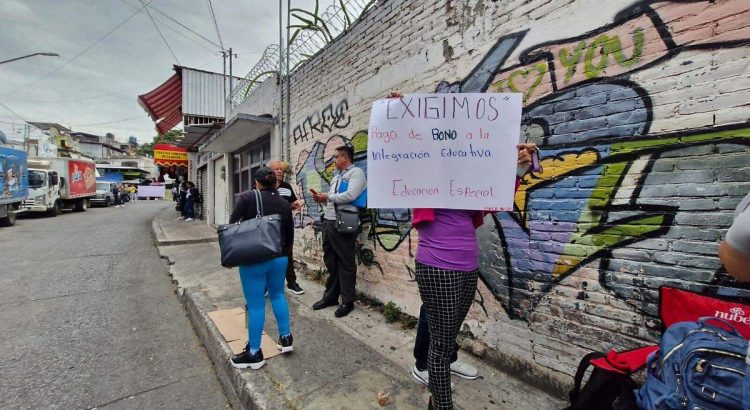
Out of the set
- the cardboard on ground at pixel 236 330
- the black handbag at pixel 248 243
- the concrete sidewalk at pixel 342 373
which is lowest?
the concrete sidewalk at pixel 342 373

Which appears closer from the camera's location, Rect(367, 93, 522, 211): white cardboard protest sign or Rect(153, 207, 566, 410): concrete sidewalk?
Rect(367, 93, 522, 211): white cardboard protest sign

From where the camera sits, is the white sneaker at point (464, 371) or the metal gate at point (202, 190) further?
the metal gate at point (202, 190)

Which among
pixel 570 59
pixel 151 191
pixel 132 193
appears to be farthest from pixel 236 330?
pixel 151 191

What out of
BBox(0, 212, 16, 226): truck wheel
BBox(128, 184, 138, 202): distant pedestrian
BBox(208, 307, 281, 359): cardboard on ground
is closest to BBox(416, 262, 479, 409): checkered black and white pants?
BBox(208, 307, 281, 359): cardboard on ground

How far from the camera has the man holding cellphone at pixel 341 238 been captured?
3.55 metres

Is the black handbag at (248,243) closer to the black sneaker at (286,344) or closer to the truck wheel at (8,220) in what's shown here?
the black sneaker at (286,344)

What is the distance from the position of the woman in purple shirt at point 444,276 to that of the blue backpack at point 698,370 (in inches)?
33.4

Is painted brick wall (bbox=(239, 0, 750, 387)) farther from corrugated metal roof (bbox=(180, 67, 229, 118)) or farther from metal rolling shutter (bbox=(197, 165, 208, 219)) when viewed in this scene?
corrugated metal roof (bbox=(180, 67, 229, 118))

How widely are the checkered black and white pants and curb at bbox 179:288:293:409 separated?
1.04 metres

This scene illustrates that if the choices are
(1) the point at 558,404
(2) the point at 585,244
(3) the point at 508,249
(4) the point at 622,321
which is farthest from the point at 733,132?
(1) the point at 558,404

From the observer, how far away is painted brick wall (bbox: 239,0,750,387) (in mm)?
1780

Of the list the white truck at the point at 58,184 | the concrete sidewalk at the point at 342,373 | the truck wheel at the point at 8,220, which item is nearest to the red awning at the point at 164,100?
the white truck at the point at 58,184

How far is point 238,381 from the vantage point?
2.58 m

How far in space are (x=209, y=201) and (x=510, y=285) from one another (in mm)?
12309
